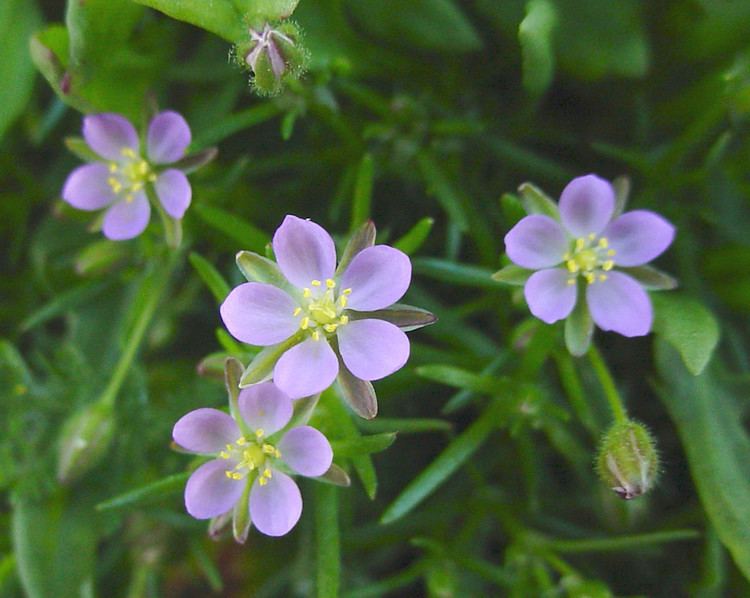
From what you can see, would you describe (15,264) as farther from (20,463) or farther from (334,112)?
(334,112)

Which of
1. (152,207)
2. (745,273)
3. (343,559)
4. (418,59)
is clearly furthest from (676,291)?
(152,207)

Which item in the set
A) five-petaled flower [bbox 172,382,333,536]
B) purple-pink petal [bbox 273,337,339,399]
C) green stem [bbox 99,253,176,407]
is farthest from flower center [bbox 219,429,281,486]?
green stem [bbox 99,253,176,407]

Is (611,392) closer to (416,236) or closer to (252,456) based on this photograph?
(416,236)

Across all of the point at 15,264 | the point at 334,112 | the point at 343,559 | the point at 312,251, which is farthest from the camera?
the point at 15,264

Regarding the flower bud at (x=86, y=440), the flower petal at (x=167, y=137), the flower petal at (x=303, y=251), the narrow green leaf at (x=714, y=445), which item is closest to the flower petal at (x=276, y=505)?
the flower petal at (x=303, y=251)

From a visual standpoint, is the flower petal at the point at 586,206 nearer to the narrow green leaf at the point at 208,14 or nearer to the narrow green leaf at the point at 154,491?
the narrow green leaf at the point at 208,14

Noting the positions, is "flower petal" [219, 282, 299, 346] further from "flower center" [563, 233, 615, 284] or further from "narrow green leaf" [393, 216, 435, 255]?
"flower center" [563, 233, 615, 284]
